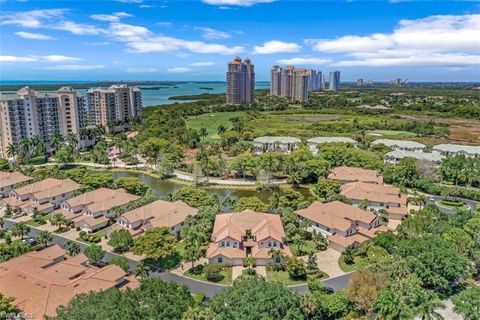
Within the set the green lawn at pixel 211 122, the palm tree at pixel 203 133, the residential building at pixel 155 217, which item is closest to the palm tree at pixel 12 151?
the residential building at pixel 155 217

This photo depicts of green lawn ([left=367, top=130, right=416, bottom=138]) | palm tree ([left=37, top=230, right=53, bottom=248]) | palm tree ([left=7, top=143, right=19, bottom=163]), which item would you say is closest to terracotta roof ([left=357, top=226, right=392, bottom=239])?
palm tree ([left=37, top=230, right=53, bottom=248])

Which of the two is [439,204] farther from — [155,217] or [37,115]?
[37,115]

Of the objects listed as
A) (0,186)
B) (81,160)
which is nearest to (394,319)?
(0,186)

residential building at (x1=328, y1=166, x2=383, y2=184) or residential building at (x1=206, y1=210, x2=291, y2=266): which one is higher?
residential building at (x1=328, y1=166, x2=383, y2=184)

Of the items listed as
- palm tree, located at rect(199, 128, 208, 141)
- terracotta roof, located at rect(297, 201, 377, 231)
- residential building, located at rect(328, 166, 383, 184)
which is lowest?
terracotta roof, located at rect(297, 201, 377, 231)

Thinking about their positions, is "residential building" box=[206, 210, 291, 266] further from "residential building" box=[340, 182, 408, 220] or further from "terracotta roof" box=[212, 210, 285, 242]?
"residential building" box=[340, 182, 408, 220]
